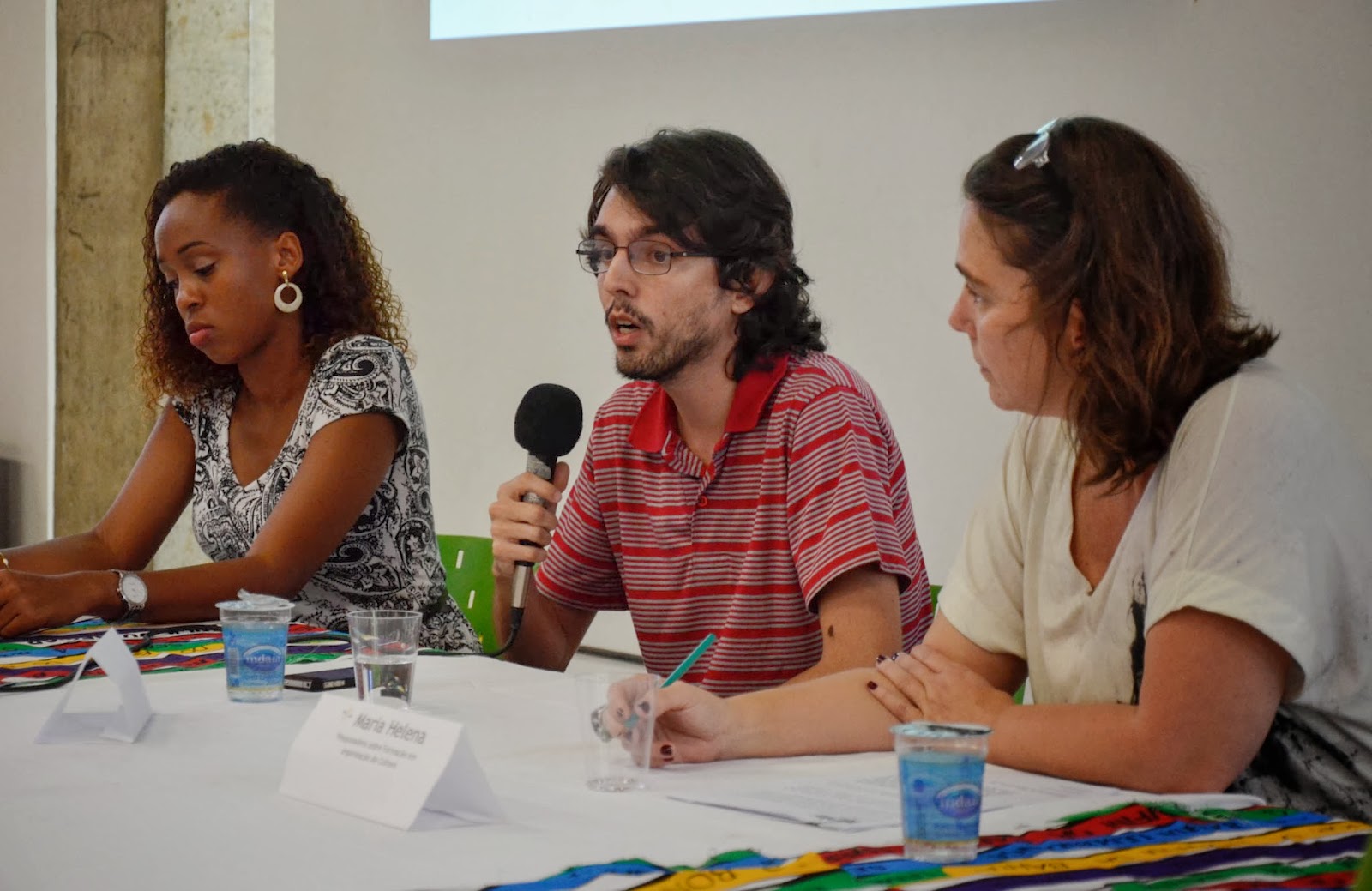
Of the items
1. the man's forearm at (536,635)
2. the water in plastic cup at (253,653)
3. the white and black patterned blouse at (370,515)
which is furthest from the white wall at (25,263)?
the water in plastic cup at (253,653)

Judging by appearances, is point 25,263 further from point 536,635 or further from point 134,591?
point 536,635

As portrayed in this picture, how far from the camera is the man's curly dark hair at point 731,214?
2.00m

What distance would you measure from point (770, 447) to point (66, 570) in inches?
52.6

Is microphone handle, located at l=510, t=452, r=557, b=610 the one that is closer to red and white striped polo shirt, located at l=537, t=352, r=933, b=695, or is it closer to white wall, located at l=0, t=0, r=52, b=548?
red and white striped polo shirt, located at l=537, t=352, r=933, b=695

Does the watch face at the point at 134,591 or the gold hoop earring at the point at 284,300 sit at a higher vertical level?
the gold hoop earring at the point at 284,300

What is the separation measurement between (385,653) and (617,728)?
40cm

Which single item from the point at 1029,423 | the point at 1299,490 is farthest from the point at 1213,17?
the point at 1299,490

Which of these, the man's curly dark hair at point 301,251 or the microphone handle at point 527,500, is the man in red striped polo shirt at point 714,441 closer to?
the microphone handle at point 527,500

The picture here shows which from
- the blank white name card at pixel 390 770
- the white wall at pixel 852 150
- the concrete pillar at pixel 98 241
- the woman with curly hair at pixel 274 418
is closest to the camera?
the blank white name card at pixel 390 770

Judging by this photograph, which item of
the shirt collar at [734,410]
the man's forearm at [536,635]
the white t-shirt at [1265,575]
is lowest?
the man's forearm at [536,635]

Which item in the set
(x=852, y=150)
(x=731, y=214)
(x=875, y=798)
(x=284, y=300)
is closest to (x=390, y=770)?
(x=875, y=798)

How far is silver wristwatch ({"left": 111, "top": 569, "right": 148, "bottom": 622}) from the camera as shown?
2.06 m

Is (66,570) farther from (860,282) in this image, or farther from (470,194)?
(470,194)

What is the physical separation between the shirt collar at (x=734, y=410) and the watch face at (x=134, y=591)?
731 mm
